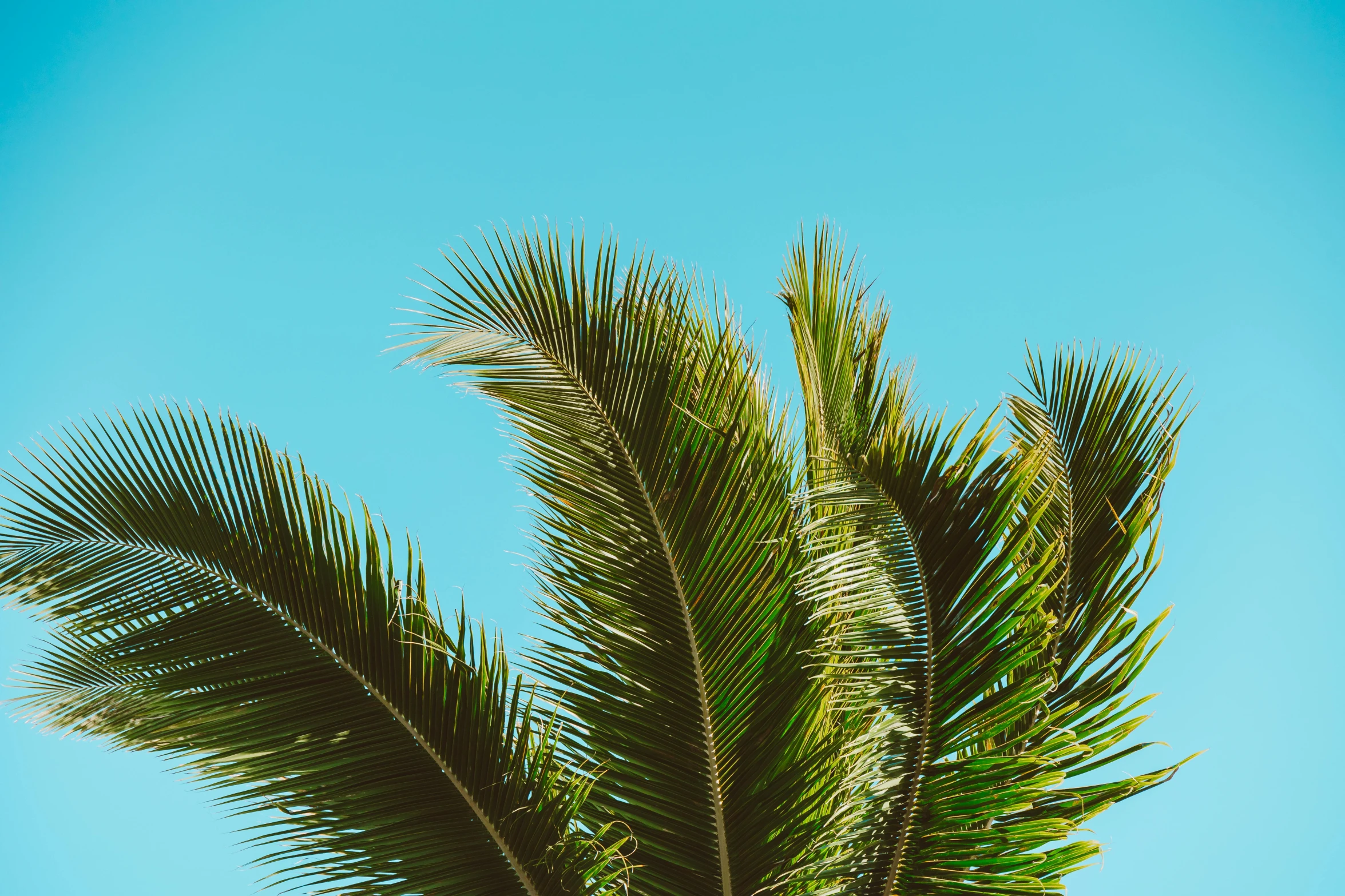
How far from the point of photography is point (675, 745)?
306cm

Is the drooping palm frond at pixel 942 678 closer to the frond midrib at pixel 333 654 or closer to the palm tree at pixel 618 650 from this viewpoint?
the palm tree at pixel 618 650

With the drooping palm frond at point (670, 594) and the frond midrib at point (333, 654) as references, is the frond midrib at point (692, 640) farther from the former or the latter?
the frond midrib at point (333, 654)

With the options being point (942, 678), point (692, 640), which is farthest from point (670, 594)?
point (942, 678)

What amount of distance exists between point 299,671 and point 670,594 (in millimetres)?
1157

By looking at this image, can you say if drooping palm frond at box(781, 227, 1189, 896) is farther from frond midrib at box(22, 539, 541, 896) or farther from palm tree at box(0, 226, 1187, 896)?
frond midrib at box(22, 539, 541, 896)

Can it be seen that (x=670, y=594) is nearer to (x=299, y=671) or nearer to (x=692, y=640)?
(x=692, y=640)

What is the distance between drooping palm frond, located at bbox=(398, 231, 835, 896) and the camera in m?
3.04

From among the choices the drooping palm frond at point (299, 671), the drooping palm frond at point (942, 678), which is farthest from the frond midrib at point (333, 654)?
the drooping palm frond at point (942, 678)

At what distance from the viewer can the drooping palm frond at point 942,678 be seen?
2859 millimetres

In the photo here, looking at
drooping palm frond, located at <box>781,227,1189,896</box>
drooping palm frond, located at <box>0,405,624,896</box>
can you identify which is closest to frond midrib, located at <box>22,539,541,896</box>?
drooping palm frond, located at <box>0,405,624,896</box>

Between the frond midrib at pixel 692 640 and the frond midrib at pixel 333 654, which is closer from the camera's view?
the frond midrib at pixel 333 654

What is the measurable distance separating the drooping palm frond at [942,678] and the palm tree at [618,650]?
0.03 feet

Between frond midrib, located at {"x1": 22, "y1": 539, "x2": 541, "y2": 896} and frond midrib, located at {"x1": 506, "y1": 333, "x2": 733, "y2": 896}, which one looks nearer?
frond midrib, located at {"x1": 22, "y1": 539, "x2": 541, "y2": 896}

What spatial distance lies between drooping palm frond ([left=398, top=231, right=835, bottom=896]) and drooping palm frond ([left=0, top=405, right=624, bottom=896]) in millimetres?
272
